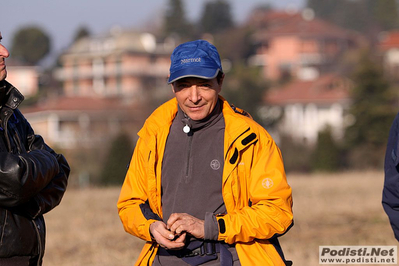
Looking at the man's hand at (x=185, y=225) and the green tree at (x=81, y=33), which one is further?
the green tree at (x=81, y=33)

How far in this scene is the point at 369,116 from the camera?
3984 centimetres

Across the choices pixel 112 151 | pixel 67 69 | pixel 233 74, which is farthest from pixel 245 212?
pixel 67 69

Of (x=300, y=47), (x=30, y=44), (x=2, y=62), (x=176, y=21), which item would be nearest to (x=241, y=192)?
(x=2, y=62)

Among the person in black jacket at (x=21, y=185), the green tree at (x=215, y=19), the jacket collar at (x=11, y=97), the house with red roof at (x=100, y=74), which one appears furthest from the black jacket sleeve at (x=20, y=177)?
the green tree at (x=215, y=19)

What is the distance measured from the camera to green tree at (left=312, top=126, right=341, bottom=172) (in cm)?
3750

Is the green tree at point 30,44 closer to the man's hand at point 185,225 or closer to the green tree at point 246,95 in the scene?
the green tree at point 246,95

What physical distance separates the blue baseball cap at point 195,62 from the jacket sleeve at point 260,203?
0.50 metres

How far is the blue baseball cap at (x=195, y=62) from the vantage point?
427cm

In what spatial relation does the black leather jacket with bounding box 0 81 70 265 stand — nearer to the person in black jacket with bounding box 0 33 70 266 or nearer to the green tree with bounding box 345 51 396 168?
the person in black jacket with bounding box 0 33 70 266

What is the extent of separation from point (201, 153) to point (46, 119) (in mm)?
69716

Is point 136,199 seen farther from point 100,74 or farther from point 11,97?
point 100,74

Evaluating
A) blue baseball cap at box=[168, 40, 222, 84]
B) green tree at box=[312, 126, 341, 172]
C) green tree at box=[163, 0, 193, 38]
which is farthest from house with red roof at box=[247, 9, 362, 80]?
blue baseball cap at box=[168, 40, 222, 84]

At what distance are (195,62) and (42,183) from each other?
1.09 m

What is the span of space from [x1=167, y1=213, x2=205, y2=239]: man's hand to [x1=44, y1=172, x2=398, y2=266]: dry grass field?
452cm
